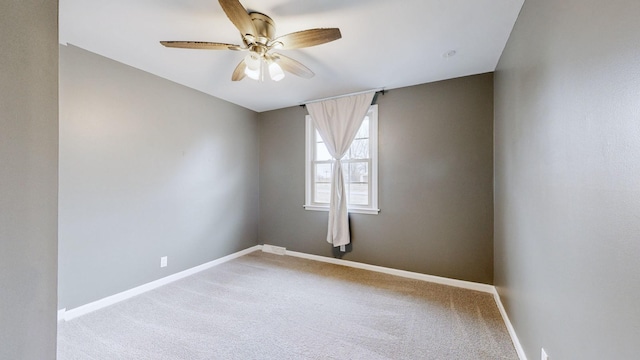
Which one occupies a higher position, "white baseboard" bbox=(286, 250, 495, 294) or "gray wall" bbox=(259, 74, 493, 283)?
"gray wall" bbox=(259, 74, 493, 283)

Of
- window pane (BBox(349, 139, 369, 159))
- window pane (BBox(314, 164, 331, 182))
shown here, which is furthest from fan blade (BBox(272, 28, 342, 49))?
window pane (BBox(314, 164, 331, 182))

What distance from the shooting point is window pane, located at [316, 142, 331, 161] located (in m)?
3.76

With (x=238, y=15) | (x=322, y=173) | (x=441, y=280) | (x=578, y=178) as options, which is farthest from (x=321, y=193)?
(x=578, y=178)

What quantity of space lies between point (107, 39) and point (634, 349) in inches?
140

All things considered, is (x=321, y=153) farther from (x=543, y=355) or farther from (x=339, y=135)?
(x=543, y=355)

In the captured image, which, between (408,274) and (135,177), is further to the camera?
(408,274)

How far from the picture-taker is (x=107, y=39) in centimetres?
208

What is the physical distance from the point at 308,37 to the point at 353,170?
207 centimetres

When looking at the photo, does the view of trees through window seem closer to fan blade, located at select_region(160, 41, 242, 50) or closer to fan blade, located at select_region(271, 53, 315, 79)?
fan blade, located at select_region(271, 53, 315, 79)

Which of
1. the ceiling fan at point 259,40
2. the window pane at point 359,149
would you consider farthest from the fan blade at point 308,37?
the window pane at point 359,149

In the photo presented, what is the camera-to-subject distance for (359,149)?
3445 mm

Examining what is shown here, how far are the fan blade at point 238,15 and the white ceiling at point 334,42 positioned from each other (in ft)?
0.58

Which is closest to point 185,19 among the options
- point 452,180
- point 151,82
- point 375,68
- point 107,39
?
point 107,39

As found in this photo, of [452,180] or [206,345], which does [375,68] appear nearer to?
[452,180]
